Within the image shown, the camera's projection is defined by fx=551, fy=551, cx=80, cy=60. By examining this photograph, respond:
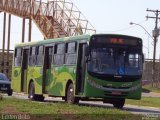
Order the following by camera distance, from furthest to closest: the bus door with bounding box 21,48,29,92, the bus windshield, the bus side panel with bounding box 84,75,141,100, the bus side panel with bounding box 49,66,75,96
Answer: the bus door with bounding box 21,48,29,92
the bus side panel with bounding box 49,66,75,96
the bus windshield
the bus side panel with bounding box 84,75,141,100

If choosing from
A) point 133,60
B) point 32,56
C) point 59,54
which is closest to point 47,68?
point 59,54

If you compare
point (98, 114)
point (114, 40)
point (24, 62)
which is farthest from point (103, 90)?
point (24, 62)

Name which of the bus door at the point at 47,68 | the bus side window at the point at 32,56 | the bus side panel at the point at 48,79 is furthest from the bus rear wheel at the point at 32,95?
the bus side panel at the point at 48,79

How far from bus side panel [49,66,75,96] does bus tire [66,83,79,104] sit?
12.9 inches

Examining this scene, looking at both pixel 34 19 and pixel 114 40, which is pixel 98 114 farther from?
pixel 34 19

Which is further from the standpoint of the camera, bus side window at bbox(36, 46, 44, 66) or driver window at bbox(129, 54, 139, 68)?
bus side window at bbox(36, 46, 44, 66)

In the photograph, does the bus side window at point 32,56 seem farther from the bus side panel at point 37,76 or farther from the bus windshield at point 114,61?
the bus windshield at point 114,61

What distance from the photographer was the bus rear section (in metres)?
23.1

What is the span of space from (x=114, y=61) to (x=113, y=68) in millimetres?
302

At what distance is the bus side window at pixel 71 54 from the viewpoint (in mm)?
24506

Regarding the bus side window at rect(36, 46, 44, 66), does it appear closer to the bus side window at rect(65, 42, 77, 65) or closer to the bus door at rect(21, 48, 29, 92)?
the bus door at rect(21, 48, 29, 92)

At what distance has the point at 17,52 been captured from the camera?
3291 centimetres

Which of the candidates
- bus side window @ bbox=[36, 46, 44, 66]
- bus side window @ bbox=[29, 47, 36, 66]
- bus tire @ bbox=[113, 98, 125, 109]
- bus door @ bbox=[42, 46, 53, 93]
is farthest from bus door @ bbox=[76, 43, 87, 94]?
bus side window @ bbox=[29, 47, 36, 66]

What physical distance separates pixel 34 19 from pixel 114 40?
25.8 m
